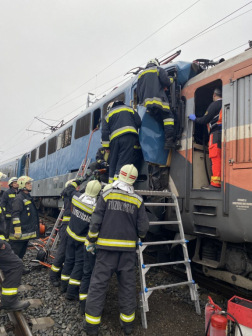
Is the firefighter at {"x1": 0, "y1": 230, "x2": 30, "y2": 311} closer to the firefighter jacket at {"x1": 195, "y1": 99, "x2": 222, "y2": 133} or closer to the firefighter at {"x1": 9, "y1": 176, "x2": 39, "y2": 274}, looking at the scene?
the firefighter at {"x1": 9, "y1": 176, "x2": 39, "y2": 274}

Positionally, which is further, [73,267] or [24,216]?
[24,216]

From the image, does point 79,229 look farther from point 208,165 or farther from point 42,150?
point 42,150

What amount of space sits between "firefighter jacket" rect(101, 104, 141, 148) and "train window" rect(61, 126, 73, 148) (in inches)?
198

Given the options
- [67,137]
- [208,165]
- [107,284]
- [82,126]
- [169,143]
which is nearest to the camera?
[107,284]

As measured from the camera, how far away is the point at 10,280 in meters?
3.74

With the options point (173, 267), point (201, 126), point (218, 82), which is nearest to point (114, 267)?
point (173, 267)

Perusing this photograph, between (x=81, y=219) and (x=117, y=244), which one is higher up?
(x=81, y=219)

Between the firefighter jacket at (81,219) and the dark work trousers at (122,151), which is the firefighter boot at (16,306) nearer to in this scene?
the firefighter jacket at (81,219)

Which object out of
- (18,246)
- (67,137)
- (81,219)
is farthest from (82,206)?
(67,137)

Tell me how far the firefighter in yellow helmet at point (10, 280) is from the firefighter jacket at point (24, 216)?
1.57 meters

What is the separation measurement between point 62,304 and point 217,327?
225 cm

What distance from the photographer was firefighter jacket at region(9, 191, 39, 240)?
212 inches

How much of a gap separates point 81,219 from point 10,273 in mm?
1208

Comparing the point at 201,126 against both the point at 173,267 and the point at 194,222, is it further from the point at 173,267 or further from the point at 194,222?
the point at 173,267
